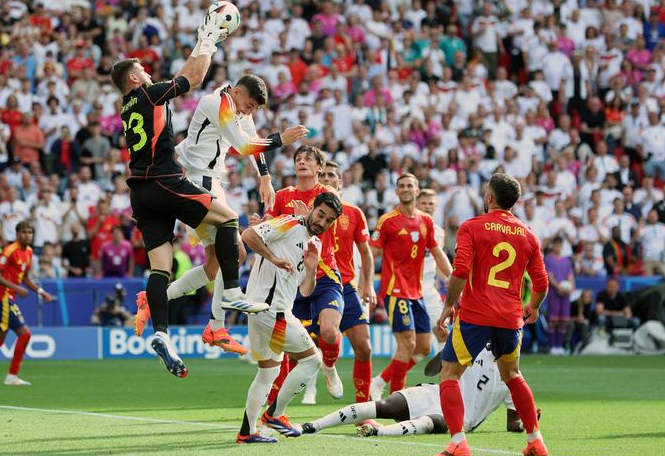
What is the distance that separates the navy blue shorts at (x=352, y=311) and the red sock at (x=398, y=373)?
2.67 ft

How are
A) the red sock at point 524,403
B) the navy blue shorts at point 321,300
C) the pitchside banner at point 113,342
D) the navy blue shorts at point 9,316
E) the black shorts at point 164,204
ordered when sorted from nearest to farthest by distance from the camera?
the red sock at point 524,403, the black shorts at point 164,204, the navy blue shorts at point 321,300, the navy blue shorts at point 9,316, the pitchside banner at point 113,342

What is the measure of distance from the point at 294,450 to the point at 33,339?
1419 centimetres

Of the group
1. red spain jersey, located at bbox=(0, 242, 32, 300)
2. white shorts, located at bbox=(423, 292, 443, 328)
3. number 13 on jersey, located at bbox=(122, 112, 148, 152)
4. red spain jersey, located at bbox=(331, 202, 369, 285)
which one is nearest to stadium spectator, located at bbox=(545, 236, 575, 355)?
Result: white shorts, located at bbox=(423, 292, 443, 328)

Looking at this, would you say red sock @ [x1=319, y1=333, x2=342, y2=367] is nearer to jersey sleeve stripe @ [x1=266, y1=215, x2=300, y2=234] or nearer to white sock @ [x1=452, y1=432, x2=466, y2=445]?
jersey sleeve stripe @ [x1=266, y1=215, x2=300, y2=234]

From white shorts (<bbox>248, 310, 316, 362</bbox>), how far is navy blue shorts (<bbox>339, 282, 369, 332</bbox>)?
8.34 ft

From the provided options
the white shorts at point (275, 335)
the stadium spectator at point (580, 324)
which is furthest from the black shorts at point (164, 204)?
the stadium spectator at point (580, 324)

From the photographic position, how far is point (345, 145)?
85.4 feet

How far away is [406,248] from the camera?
14.5 m

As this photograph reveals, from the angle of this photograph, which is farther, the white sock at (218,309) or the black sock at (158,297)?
the white sock at (218,309)

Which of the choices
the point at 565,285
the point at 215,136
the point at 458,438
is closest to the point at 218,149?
the point at 215,136

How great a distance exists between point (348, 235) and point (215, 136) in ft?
9.09

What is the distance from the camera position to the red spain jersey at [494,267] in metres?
9.41

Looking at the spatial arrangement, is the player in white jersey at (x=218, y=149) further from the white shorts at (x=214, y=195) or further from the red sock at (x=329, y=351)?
the red sock at (x=329, y=351)

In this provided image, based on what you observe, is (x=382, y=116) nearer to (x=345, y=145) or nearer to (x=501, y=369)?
(x=345, y=145)
